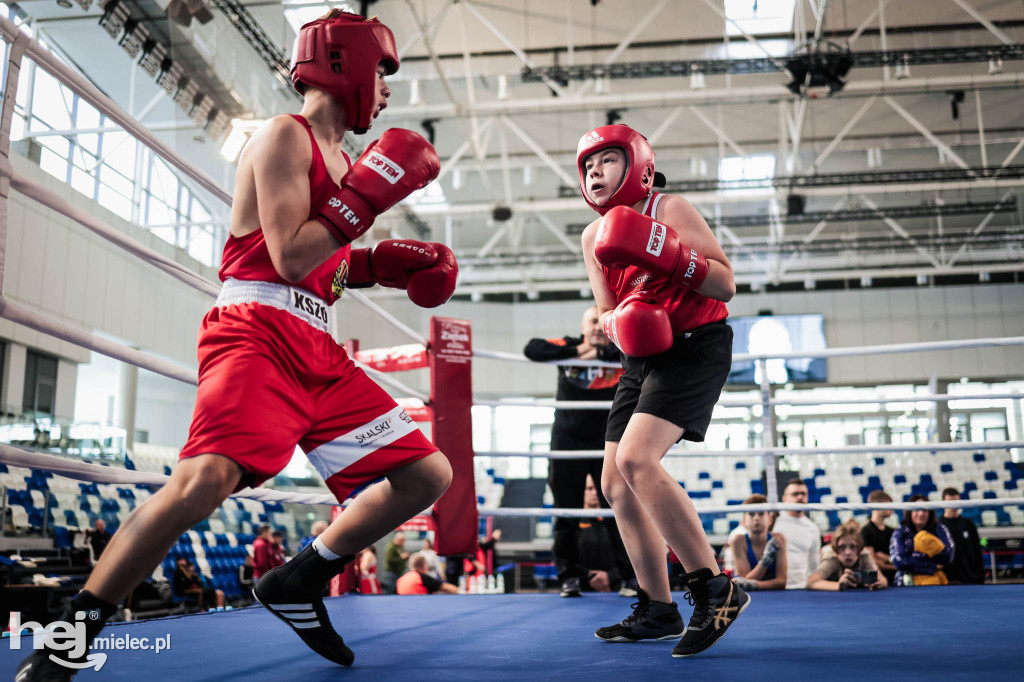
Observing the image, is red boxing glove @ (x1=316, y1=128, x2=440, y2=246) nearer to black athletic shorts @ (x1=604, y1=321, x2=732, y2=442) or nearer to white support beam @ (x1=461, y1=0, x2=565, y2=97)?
black athletic shorts @ (x1=604, y1=321, x2=732, y2=442)

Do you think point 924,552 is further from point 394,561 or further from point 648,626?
point 394,561

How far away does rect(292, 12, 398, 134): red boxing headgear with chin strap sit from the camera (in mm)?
1467

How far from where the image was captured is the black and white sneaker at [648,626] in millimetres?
1812

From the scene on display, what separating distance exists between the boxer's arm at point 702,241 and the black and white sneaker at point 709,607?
589mm

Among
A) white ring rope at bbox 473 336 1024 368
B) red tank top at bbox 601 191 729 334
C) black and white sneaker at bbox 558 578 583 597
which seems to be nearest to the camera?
red tank top at bbox 601 191 729 334

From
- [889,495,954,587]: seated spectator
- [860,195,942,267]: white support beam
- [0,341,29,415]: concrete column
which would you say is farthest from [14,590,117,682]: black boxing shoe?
[860,195,942,267]: white support beam

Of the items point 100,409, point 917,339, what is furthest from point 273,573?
point 917,339

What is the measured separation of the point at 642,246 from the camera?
1.67 meters

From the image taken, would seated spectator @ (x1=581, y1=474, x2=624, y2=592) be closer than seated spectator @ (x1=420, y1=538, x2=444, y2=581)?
Yes

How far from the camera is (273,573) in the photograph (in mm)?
1564

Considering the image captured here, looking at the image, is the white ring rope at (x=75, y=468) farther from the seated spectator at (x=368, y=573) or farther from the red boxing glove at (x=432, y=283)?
the seated spectator at (x=368, y=573)

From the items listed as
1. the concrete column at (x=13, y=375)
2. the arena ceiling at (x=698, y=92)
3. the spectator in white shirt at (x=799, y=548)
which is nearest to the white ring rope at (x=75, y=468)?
the spectator in white shirt at (x=799, y=548)

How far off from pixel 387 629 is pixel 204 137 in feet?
27.9

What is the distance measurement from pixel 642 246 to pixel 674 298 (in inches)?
11.1
